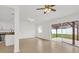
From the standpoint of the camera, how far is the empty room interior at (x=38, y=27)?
1.84 meters

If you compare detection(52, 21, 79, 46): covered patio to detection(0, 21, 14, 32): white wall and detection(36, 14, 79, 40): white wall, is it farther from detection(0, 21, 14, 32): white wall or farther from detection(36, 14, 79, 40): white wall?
detection(0, 21, 14, 32): white wall

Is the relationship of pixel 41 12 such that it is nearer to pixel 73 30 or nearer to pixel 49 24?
pixel 49 24

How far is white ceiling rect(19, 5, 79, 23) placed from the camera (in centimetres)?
178

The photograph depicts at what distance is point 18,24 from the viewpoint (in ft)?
6.18

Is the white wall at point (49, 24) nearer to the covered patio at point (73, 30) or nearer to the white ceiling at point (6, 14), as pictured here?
the covered patio at point (73, 30)

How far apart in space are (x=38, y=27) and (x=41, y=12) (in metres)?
0.39

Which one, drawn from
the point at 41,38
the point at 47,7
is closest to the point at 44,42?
the point at 41,38

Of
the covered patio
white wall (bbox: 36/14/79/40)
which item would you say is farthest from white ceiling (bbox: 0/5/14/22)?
the covered patio

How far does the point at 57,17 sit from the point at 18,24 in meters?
0.81

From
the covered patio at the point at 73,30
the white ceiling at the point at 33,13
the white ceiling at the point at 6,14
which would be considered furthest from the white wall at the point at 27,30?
the covered patio at the point at 73,30

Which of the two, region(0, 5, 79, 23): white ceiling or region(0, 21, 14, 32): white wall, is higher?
region(0, 5, 79, 23): white ceiling
